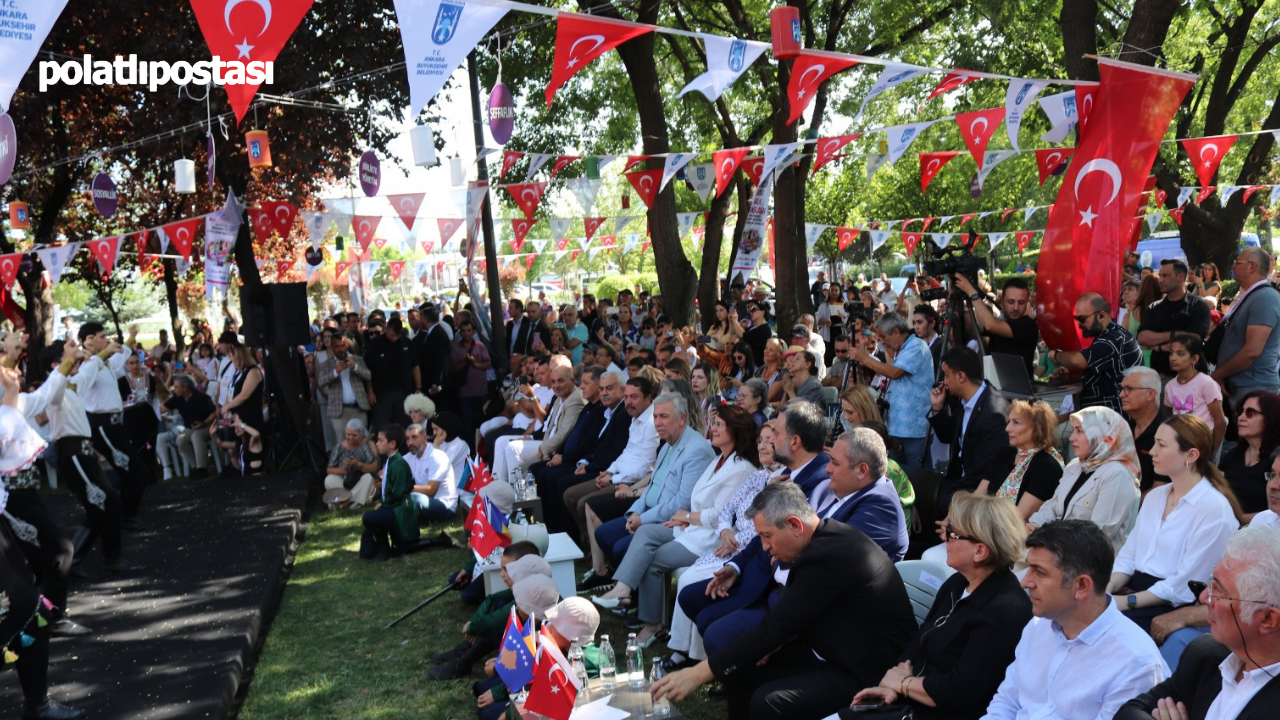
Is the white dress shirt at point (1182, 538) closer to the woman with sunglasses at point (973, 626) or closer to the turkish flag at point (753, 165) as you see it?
the woman with sunglasses at point (973, 626)

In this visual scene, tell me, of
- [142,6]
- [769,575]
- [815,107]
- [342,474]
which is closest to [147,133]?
[142,6]

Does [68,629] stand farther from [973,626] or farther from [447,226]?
[447,226]

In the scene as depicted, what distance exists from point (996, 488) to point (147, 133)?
12.0 metres

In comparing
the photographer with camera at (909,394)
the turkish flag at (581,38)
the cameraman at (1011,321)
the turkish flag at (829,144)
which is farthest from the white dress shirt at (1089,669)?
the turkish flag at (829,144)

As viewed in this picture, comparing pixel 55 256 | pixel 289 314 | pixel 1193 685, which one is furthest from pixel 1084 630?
pixel 55 256

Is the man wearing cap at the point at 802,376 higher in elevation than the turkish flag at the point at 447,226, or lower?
lower

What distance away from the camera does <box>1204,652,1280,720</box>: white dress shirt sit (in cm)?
245

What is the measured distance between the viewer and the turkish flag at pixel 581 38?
691 cm

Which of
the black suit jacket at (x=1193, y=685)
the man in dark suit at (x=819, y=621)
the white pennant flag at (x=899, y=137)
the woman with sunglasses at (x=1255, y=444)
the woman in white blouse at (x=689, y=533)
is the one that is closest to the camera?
the black suit jacket at (x=1193, y=685)

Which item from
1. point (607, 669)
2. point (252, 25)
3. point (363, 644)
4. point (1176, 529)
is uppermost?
point (252, 25)

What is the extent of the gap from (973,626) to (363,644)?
419 centimetres

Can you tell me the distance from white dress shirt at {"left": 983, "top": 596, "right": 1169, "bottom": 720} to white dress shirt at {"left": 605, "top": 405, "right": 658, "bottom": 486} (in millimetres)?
4341

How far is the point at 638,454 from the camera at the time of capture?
7566mm

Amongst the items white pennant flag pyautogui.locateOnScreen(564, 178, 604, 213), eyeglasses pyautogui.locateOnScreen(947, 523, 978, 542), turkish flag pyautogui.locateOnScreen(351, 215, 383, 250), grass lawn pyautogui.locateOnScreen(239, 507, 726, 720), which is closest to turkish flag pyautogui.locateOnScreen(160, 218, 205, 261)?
turkish flag pyautogui.locateOnScreen(351, 215, 383, 250)
